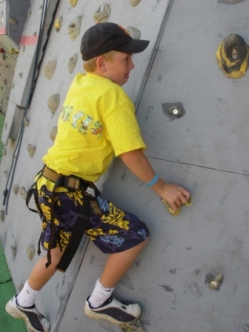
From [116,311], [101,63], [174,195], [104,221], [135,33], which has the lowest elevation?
[116,311]

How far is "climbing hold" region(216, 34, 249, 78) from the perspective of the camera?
4.95 ft

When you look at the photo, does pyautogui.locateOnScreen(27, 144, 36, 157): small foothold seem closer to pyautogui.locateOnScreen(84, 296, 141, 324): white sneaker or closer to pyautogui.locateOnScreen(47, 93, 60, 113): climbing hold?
pyautogui.locateOnScreen(47, 93, 60, 113): climbing hold

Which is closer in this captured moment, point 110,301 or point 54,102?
point 110,301

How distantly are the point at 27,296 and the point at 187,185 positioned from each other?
0.88 meters

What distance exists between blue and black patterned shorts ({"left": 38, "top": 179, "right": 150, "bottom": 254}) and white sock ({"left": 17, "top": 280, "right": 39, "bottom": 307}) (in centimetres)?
36

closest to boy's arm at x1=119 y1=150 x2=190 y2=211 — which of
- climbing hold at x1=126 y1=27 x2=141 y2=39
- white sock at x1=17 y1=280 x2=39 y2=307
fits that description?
climbing hold at x1=126 y1=27 x2=141 y2=39

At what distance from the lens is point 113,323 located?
1741 mm

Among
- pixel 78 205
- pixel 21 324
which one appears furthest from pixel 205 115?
pixel 21 324

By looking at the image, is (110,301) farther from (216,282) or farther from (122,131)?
(122,131)

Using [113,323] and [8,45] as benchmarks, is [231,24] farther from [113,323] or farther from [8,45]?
[8,45]

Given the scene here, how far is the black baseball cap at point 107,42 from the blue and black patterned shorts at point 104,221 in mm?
549

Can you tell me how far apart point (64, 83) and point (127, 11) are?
583 millimetres

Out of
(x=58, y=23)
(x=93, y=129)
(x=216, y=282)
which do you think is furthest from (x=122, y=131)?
(x=58, y=23)

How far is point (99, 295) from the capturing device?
1.67 metres
